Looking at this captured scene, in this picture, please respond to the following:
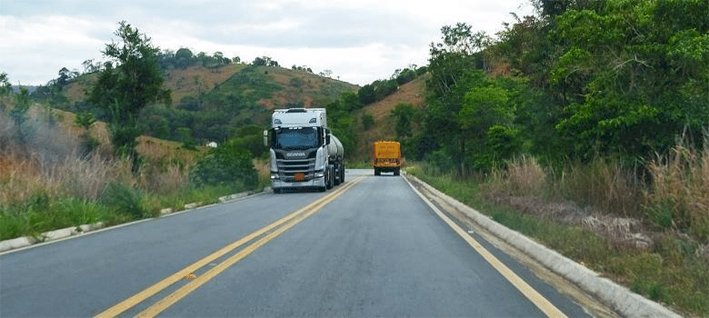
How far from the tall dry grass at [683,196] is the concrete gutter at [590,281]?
81.2 inches

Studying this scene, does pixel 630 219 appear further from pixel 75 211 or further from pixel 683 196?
pixel 75 211

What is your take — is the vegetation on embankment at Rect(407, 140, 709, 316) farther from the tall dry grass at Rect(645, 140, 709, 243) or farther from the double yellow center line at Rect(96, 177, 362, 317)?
the double yellow center line at Rect(96, 177, 362, 317)

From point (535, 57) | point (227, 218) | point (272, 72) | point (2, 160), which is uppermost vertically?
point (272, 72)

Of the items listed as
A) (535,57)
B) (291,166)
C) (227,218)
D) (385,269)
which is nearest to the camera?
(385,269)

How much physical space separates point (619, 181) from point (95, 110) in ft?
81.3

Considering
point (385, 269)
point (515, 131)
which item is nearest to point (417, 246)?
point (385, 269)

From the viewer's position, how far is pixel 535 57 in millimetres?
23422

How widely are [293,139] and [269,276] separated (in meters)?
26.3

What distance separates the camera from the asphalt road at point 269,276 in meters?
7.47

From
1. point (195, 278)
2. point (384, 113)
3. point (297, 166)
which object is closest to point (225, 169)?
point (297, 166)

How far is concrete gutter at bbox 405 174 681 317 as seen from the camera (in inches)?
274

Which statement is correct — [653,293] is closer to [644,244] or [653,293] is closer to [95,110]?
[644,244]

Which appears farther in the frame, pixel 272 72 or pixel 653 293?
pixel 272 72

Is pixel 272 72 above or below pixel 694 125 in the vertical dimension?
above
